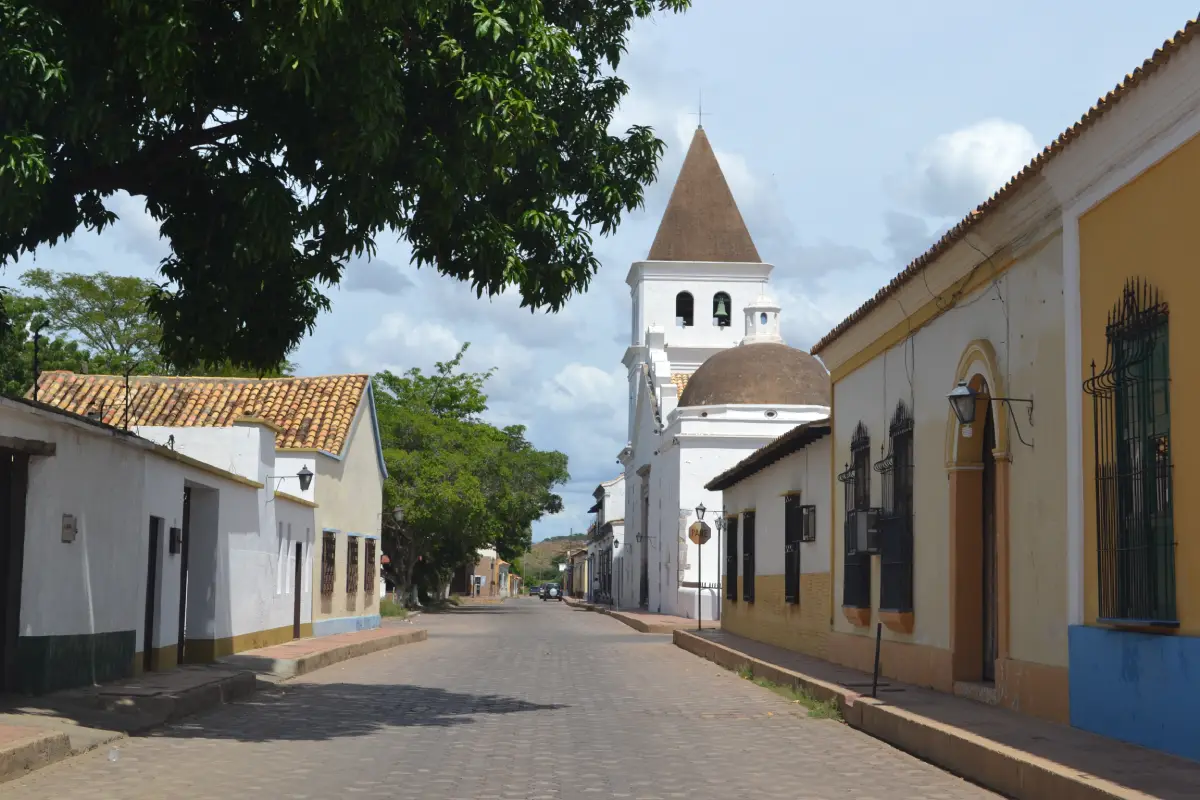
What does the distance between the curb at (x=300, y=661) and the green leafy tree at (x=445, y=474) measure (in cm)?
2017

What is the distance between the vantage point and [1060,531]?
1089 cm

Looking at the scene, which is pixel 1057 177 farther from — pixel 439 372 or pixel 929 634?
pixel 439 372

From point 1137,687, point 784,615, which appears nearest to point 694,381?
point 784,615

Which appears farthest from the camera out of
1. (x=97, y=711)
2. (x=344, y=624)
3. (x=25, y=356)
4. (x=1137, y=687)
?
(x=25, y=356)

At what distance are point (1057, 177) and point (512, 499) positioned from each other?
134 ft

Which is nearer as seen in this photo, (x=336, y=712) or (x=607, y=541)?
(x=336, y=712)

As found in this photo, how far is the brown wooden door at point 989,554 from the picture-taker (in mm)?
13633

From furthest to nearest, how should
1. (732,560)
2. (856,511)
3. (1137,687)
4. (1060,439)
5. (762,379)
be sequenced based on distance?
(762,379) → (732,560) → (856,511) → (1060,439) → (1137,687)

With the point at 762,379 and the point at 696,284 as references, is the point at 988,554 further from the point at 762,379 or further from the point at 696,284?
the point at 696,284

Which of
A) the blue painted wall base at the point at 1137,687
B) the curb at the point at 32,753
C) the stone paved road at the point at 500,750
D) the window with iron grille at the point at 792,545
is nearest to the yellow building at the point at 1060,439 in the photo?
the blue painted wall base at the point at 1137,687

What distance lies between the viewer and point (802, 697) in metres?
15.4

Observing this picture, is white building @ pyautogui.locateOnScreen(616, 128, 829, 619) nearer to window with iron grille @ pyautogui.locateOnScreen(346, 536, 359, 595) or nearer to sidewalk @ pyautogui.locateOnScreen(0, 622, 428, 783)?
window with iron grille @ pyautogui.locateOnScreen(346, 536, 359, 595)

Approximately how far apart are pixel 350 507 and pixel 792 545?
1150 cm

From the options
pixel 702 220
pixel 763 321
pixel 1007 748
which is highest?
pixel 702 220
